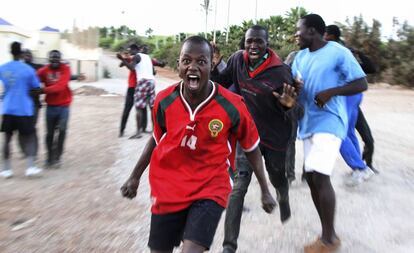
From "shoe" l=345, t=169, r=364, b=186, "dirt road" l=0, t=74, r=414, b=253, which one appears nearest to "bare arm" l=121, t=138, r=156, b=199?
"dirt road" l=0, t=74, r=414, b=253

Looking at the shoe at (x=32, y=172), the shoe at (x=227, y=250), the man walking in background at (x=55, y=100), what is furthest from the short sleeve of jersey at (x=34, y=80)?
the shoe at (x=227, y=250)

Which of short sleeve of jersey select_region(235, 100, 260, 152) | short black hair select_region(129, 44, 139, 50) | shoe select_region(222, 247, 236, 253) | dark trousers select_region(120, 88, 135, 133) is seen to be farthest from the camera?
dark trousers select_region(120, 88, 135, 133)

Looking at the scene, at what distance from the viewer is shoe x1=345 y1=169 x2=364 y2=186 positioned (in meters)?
6.83

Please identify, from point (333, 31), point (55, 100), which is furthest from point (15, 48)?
point (333, 31)

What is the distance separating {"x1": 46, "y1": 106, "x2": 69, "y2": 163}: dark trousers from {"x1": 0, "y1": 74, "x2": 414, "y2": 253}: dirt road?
10.5 inches

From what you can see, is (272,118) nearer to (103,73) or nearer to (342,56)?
(342,56)

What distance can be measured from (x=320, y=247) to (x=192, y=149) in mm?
1846

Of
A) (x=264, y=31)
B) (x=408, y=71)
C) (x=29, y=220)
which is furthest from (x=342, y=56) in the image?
(x=408, y=71)

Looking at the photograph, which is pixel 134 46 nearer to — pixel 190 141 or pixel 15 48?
pixel 15 48

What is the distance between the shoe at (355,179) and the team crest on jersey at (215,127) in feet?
13.5

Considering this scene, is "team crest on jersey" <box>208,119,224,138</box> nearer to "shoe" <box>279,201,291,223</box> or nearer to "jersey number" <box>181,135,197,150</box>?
"jersey number" <box>181,135,197,150</box>

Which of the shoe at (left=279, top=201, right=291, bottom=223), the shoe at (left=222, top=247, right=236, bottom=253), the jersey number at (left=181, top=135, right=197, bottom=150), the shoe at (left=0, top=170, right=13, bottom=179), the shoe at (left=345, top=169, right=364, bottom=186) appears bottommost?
the shoe at (left=0, top=170, right=13, bottom=179)

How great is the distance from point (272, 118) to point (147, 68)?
21.1 ft

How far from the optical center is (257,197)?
20.6 feet
